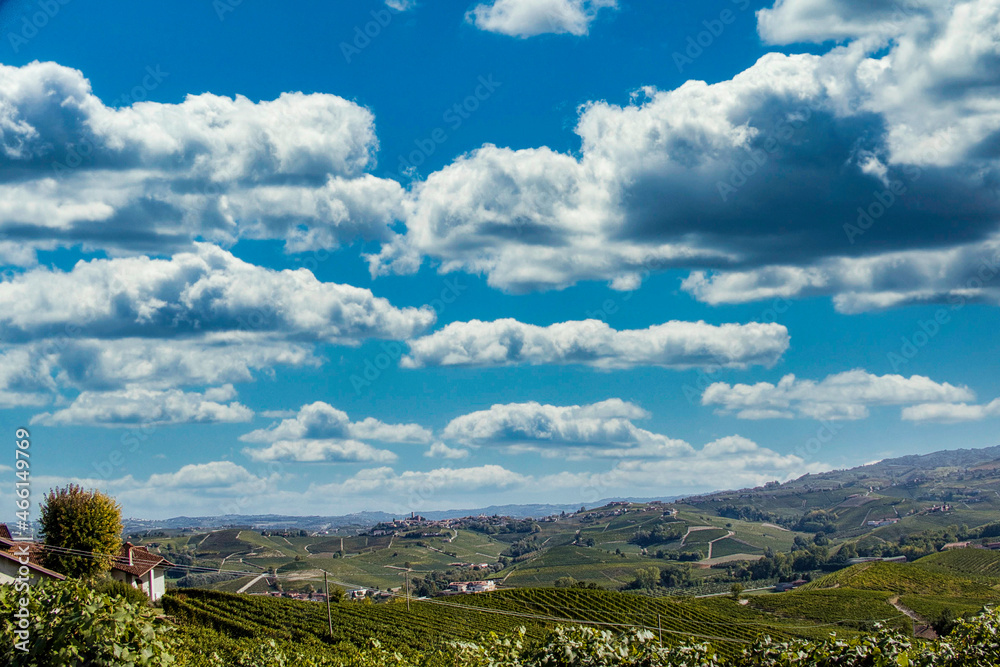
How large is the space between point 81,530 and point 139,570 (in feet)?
21.1

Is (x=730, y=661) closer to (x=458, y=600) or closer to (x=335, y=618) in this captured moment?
(x=335, y=618)

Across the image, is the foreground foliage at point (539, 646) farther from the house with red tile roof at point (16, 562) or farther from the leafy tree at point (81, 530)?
the leafy tree at point (81, 530)

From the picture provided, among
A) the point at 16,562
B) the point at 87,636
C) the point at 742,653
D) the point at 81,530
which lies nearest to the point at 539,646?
the point at 742,653

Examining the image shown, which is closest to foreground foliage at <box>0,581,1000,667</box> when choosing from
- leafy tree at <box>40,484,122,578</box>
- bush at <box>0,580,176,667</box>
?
bush at <box>0,580,176,667</box>

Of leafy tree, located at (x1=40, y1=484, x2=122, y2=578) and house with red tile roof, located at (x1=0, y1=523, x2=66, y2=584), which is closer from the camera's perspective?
house with red tile roof, located at (x1=0, y1=523, x2=66, y2=584)

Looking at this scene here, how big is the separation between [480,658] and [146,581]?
63.9m

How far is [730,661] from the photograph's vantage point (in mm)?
11211

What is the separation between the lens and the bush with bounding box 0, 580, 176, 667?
8055mm

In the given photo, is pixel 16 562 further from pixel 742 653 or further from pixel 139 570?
pixel 742 653

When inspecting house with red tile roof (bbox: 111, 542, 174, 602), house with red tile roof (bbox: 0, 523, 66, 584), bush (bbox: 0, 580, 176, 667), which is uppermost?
bush (bbox: 0, 580, 176, 667)

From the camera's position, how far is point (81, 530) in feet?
191

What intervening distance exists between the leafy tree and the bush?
55.9m

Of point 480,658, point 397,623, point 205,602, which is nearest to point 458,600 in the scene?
point 397,623

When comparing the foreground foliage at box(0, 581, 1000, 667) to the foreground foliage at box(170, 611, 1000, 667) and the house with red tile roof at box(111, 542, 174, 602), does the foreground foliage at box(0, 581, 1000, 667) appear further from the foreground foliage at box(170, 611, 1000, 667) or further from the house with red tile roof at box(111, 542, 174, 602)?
the house with red tile roof at box(111, 542, 174, 602)
